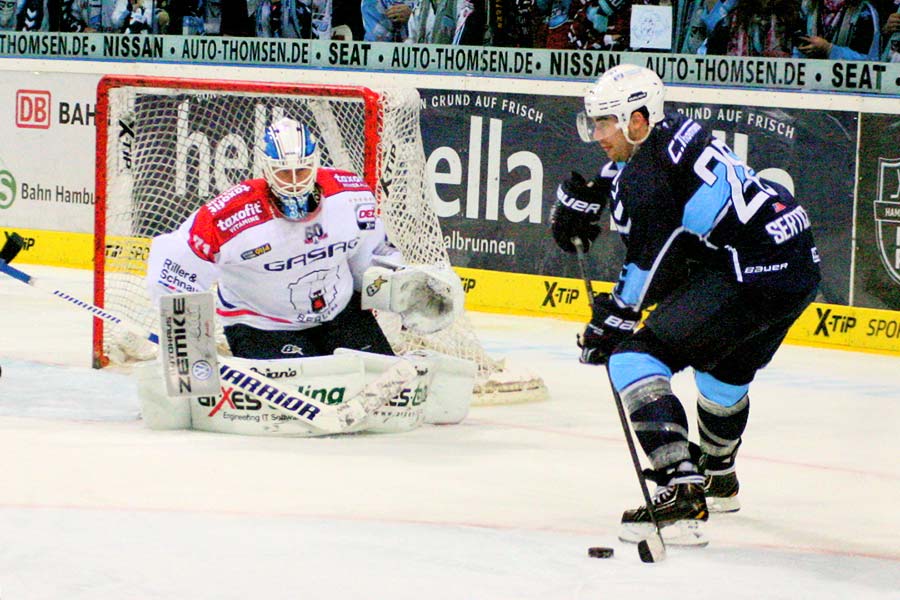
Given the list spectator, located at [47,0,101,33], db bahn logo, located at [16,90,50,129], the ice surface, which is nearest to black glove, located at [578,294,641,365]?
the ice surface

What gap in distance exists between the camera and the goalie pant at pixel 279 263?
539cm

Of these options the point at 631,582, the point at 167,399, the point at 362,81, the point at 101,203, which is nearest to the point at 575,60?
the point at 362,81

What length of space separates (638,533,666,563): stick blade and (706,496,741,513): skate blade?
0.62 metres

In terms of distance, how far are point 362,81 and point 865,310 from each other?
3.06m

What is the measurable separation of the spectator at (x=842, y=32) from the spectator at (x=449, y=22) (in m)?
1.79

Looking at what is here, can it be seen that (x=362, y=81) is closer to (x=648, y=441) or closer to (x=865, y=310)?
(x=865, y=310)

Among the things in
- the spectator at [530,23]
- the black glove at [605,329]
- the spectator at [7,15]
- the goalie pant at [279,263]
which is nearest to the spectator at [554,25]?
the spectator at [530,23]

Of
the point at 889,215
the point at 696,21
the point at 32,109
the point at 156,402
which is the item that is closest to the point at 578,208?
the point at 156,402

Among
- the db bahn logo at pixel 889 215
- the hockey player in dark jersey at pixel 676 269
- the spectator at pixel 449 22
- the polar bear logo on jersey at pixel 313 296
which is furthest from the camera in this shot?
the spectator at pixel 449 22

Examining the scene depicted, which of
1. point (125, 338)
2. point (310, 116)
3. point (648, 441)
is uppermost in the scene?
point (310, 116)

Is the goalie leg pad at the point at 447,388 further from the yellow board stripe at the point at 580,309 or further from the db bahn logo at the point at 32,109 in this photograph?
the db bahn logo at the point at 32,109

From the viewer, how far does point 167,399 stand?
17.6 ft

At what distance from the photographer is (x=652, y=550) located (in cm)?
389

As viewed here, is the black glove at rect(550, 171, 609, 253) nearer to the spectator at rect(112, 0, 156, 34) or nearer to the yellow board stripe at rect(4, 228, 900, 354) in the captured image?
the yellow board stripe at rect(4, 228, 900, 354)
